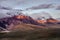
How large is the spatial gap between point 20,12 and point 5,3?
12.9 inches

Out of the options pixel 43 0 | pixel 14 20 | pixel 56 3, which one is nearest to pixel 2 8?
pixel 14 20

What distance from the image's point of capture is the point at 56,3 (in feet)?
9.61

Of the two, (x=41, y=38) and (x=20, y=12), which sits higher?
(x=20, y=12)

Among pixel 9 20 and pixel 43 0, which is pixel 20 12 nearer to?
pixel 9 20

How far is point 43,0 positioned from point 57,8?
0.30 meters

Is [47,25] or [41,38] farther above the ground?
[47,25]

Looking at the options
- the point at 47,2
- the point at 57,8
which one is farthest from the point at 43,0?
the point at 57,8

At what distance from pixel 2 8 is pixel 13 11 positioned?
0.21 meters

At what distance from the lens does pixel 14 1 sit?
2.92 meters

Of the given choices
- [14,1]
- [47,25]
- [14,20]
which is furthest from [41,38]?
[14,1]

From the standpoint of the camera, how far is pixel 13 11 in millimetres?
2881

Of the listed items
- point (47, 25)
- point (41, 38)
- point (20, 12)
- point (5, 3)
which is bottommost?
point (41, 38)

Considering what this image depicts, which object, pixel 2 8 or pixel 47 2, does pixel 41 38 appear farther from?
pixel 2 8

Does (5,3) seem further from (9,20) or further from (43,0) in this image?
Result: (43,0)
